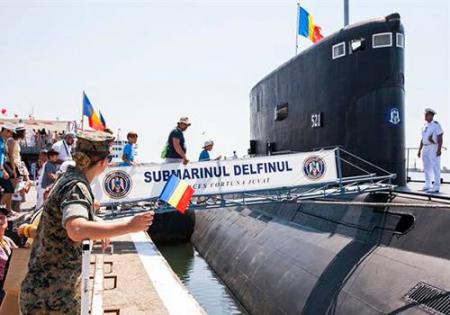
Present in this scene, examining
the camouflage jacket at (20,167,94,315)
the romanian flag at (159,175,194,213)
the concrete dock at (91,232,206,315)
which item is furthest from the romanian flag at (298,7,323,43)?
the camouflage jacket at (20,167,94,315)

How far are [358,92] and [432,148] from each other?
66.9 inches

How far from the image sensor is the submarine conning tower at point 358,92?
7.66 m

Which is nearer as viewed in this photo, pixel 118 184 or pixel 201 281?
pixel 118 184

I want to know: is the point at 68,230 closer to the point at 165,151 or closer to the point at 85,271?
the point at 85,271

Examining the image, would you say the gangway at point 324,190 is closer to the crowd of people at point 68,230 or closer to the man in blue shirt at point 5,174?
the man in blue shirt at point 5,174

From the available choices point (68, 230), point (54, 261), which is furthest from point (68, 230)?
point (54, 261)

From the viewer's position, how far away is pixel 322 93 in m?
8.62

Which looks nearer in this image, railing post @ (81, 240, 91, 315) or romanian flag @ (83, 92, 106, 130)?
railing post @ (81, 240, 91, 315)

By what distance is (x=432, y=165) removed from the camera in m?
8.31

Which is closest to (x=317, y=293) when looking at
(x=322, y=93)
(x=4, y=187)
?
(x=322, y=93)

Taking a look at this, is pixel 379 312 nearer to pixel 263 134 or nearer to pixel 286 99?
pixel 286 99

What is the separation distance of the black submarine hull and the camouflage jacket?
10.9 ft

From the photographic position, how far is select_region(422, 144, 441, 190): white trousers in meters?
8.27

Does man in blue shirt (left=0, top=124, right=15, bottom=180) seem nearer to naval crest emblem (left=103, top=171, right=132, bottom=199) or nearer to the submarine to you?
naval crest emblem (left=103, top=171, right=132, bottom=199)
